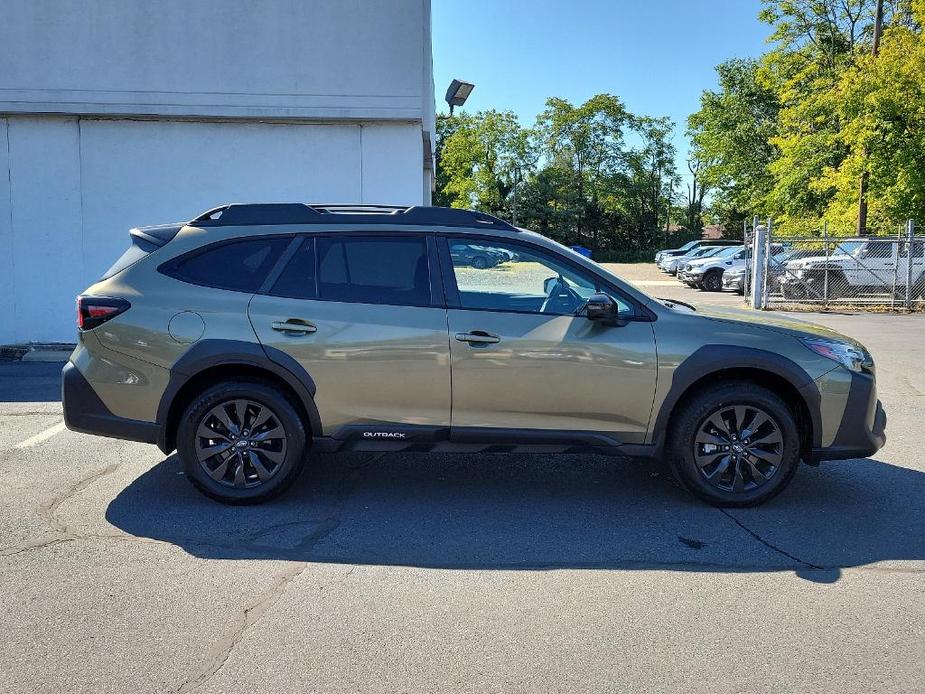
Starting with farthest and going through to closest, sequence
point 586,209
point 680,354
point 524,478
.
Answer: point 586,209 → point 524,478 → point 680,354

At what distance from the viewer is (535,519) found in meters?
5.08

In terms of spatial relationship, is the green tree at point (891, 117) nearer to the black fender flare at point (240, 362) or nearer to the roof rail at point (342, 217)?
the roof rail at point (342, 217)

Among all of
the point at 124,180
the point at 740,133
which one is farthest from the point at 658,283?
the point at 124,180

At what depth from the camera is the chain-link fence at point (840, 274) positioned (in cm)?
2017

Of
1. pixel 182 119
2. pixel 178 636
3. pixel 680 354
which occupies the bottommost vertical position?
pixel 178 636

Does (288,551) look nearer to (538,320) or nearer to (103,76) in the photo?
(538,320)

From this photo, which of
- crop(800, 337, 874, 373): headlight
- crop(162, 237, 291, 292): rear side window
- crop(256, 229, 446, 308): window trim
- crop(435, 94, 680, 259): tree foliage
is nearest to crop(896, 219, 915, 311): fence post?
crop(800, 337, 874, 373): headlight

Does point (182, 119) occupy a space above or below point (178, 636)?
above

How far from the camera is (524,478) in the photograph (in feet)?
19.5

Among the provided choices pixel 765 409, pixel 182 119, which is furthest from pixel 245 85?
pixel 765 409

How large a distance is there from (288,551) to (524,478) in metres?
1.96

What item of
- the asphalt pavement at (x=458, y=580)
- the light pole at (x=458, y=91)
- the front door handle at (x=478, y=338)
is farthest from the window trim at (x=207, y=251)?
the light pole at (x=458, y=91)

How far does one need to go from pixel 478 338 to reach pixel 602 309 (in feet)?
2.51

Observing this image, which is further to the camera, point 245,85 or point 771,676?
point 245,85
